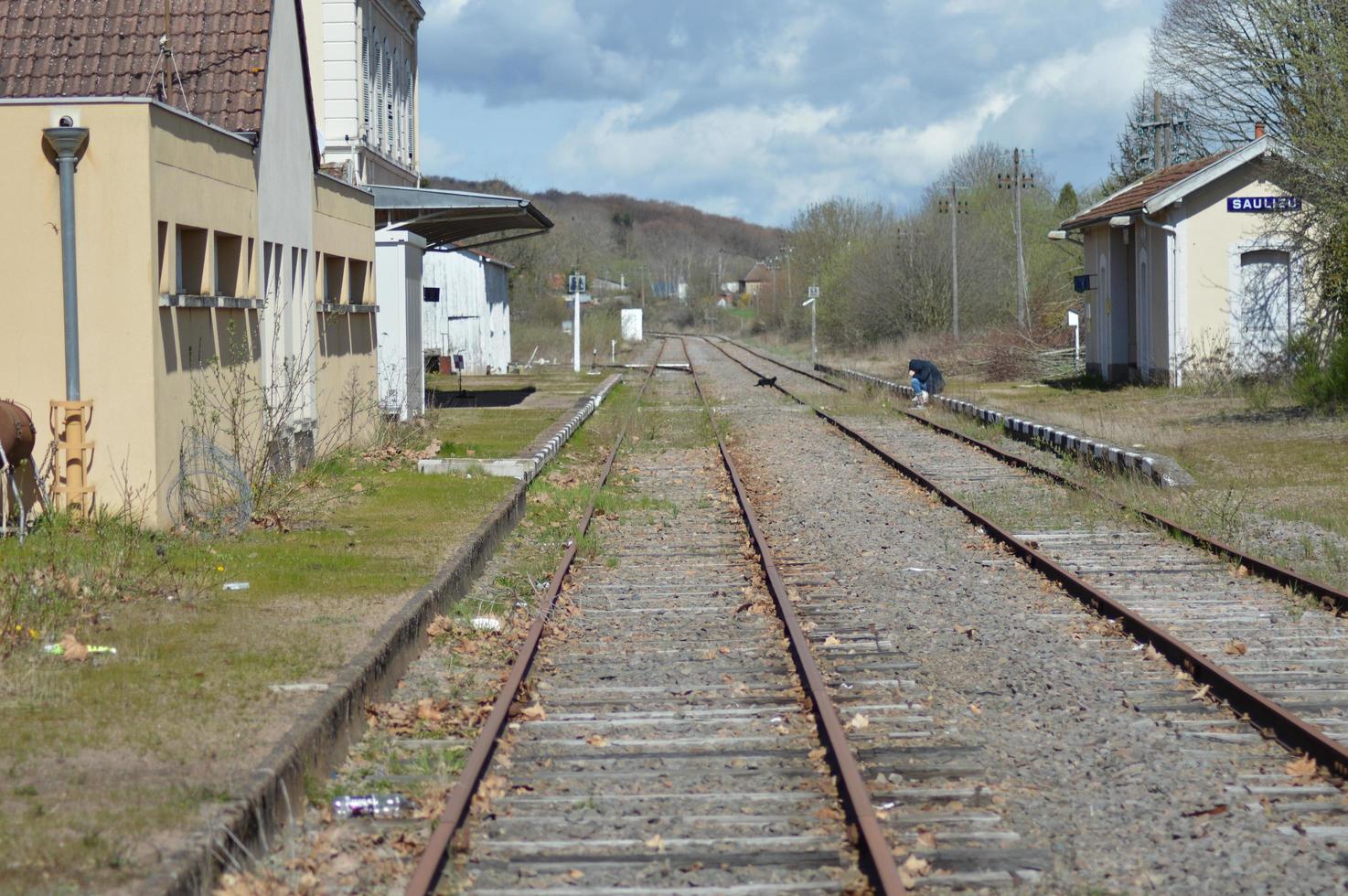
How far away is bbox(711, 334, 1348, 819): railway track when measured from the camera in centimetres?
645

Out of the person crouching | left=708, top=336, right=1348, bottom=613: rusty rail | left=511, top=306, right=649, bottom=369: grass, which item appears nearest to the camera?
left=708, top=336, right=1348, bottom=613: rusty rail

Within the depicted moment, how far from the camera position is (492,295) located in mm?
48906

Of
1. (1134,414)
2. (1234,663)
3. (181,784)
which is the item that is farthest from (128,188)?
(1134,414)

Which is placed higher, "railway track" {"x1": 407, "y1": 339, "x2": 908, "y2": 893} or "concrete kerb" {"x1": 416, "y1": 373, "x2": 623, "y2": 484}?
"concrete kerb" {"x1": 416, "y1": 373, "x2": 623, "y2": 484}

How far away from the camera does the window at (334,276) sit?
64.2 ft

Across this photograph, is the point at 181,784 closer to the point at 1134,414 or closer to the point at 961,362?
the point at 1134,414

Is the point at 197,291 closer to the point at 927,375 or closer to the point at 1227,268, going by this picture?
the point at 927,375

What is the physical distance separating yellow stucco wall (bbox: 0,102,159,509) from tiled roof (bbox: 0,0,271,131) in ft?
10.5

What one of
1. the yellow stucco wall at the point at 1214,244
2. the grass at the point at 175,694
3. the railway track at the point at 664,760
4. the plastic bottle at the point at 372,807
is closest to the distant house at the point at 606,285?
the yellow stucco wall at the point at 1214,244

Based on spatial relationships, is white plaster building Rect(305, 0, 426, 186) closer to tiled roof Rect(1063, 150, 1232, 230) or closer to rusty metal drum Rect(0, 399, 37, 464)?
tiled roof Rect(1063, 150, 1232, 230)

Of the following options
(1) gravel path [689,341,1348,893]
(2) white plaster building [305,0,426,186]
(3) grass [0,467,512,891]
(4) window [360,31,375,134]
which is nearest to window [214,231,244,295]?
(3) grass [0,467,512,891]

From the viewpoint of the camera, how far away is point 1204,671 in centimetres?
793

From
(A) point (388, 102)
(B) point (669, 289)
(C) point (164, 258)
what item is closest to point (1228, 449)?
(C) point (164, 258)

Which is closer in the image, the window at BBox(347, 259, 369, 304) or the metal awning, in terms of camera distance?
the window at BBox(347, 259, 369, 304)
